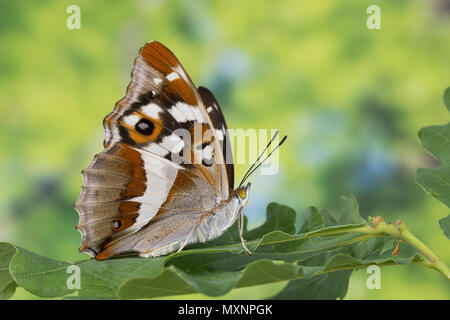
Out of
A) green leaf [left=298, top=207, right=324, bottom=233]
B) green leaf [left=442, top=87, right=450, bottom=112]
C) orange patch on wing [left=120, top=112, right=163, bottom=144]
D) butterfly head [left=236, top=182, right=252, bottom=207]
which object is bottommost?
green leaf [left=298, top=207, right=324, bottom=233]

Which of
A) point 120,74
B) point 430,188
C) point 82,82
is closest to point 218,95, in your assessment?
point 120,74

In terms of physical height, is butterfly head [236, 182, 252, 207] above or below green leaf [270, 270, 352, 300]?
above

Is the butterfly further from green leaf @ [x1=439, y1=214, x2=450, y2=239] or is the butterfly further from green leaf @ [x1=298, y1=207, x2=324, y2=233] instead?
green leaf @ [x1=439, y1=214, x2=450, y2=239]

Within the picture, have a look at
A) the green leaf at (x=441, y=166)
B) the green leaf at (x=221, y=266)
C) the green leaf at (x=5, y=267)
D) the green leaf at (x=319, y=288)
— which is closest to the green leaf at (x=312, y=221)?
the green leaf at (x=221, y=266)

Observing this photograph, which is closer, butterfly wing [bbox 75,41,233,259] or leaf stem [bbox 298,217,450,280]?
leaf stem [bbox 298,217,450,280]

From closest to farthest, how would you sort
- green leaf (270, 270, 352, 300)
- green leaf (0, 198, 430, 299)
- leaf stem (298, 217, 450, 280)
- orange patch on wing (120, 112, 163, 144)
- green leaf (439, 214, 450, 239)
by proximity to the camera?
1. green leaf (0, 198, 430, 299)
2. leaf stem (298, 217, 450, 280)
3. green leaf (439, 214, 450, 239)
4. green leaf (270, 270, 352, 300)
5. orange patch on wing (120, 112, 163, 144)

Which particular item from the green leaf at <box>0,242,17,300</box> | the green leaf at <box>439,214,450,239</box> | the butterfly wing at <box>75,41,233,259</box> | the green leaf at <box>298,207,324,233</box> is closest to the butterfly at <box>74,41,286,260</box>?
the butterfly wing at <box>75,41,233,259</box>
